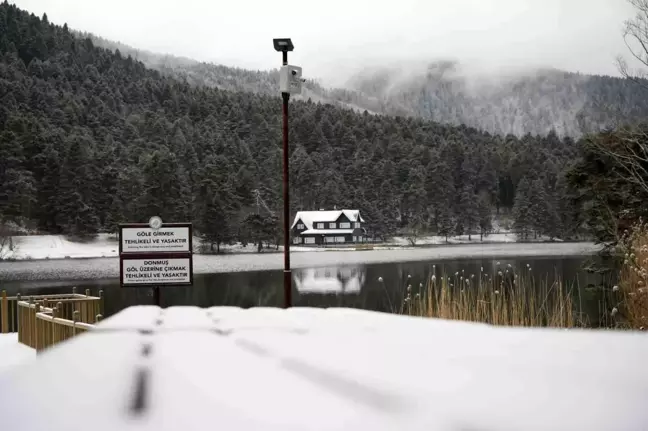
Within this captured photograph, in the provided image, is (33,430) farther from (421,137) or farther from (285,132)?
(421,137)

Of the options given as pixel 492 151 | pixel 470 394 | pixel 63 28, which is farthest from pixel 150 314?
pixel 63 28

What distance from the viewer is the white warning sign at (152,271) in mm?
7531

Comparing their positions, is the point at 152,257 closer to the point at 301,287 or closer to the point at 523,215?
the point at 301,287

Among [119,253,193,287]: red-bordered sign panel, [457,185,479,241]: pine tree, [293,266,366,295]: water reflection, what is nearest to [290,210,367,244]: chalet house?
[457,185,479,241]: pine tree

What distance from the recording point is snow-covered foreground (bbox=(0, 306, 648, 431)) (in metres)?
1.44

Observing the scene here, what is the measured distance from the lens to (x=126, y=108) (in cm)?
7356

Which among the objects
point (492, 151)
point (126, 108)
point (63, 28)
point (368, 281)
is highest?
point (63, 28)

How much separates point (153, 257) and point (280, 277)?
22574 millimetres

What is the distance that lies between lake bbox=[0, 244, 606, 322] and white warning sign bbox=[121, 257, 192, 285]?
818 centimetres

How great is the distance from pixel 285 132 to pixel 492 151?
7009cm

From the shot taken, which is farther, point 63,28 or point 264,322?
point 63,28

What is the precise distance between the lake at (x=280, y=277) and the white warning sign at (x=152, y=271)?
8.18m

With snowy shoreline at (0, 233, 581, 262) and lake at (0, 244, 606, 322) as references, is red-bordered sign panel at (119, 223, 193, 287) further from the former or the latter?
snowy shoreline at (0, 233, 581, 262)

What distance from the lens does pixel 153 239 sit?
760 cm
